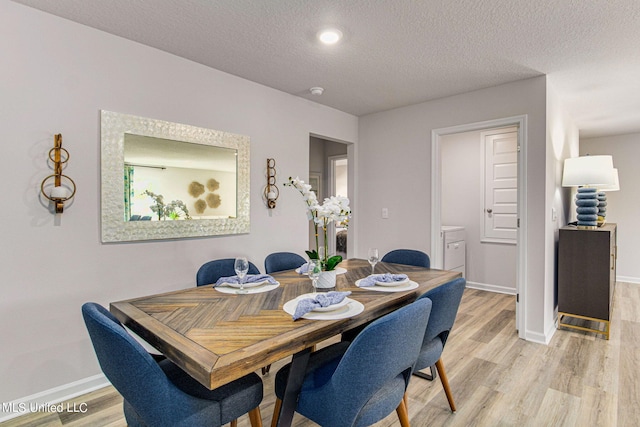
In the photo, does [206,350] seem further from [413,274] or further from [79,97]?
[79,97]

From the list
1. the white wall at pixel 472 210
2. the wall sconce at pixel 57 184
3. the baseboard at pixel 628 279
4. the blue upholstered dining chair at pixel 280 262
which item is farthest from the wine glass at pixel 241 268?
the baseboard at pixel 628 279

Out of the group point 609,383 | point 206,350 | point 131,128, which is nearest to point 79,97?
point 131,128

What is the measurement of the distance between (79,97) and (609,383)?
4091mm

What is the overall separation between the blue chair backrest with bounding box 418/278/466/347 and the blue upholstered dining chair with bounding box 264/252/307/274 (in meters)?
1.32

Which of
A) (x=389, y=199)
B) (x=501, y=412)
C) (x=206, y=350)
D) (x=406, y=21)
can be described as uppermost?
(x=406, y=21)

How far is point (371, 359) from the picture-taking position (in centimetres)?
116

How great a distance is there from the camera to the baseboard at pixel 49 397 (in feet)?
6.47

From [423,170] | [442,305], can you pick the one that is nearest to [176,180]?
[442,305]

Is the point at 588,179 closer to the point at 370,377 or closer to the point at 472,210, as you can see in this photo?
the point at 472,210

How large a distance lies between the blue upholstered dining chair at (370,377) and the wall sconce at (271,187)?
212 cm

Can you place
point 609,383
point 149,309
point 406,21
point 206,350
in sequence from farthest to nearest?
point 609,383 < point 406,21 < point 149,309 < point 206,350

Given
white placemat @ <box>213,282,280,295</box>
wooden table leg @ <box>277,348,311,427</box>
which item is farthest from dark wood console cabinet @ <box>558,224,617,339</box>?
wooden table leg @ <box>277,348,311,427</box>

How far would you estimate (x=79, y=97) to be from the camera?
2.22 metres

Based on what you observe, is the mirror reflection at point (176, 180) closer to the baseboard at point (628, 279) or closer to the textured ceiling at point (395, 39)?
the textured ceiling at point (395, 39)
